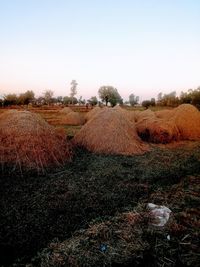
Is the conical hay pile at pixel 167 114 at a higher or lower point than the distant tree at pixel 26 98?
lower

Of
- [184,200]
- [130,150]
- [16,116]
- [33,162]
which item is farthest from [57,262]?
[130,150]

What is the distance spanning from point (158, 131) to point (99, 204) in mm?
9538

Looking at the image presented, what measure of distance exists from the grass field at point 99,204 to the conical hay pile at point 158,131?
14.5 ft

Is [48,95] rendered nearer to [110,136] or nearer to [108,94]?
[108,94]

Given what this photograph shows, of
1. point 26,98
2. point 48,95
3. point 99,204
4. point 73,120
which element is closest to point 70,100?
point 48,95

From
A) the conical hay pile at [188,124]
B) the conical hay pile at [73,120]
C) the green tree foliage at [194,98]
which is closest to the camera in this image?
the conical hay pile at [188,124]

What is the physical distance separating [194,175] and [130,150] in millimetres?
3491

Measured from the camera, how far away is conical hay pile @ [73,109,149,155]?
40.0 feet

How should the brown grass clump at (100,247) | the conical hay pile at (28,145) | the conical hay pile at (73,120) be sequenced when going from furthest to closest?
the conical hay pile at (73,120)
the conical hay pile at (28,145)
the brown grass clump at (100,247)

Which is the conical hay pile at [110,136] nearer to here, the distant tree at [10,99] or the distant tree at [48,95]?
the distant tree at [10,99]

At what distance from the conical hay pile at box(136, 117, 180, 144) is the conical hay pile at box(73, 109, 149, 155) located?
2.61 m

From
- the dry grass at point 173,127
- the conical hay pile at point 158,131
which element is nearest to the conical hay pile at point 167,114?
the dry grass at point 173,127

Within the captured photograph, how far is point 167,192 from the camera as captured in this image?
7.68 m

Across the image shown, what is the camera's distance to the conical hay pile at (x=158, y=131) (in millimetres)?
15719
